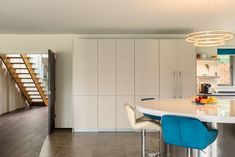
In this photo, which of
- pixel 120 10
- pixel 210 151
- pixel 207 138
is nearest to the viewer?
pixel 207 138

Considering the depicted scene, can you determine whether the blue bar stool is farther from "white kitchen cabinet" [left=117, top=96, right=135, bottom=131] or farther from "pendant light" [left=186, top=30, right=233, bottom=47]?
"white kitchen cabinet" [left=117, top=96, right=135, bottom=131]

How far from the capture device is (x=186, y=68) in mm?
6215

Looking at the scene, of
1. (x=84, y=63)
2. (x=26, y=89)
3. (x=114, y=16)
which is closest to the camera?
(x=114, y=16)

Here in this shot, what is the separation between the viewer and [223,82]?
273 inches

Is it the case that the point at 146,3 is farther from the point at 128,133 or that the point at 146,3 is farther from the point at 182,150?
the point at 128,133

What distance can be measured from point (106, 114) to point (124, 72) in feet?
3.65

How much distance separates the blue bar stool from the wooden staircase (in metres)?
7.37

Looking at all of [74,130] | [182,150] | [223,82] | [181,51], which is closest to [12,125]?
[74,130]

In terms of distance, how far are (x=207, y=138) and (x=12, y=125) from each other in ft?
19.3

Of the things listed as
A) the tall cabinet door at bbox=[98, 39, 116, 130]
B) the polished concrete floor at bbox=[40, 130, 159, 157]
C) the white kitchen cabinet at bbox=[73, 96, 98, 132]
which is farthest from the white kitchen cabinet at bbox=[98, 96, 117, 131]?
the polished concrete floor at bbox=[40, 130, 159, 157]

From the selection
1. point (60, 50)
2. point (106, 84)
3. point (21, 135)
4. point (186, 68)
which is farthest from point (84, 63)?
point (186, 68)

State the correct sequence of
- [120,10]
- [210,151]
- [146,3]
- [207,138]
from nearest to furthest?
[207,138], [210,151], [146,3], [120,10]

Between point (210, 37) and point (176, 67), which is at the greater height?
point (210, 37)

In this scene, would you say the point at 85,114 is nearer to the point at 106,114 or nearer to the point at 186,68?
the point at 106,114
